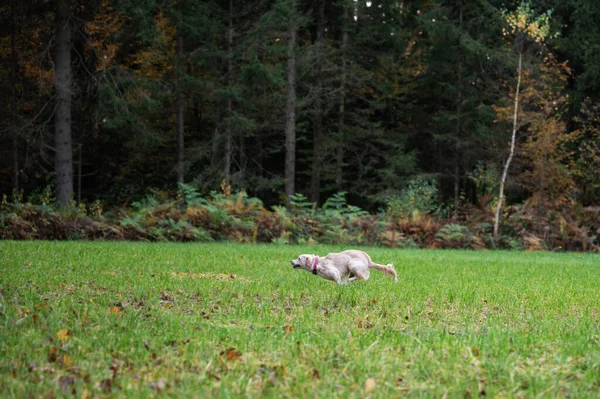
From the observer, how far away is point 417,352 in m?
4.37

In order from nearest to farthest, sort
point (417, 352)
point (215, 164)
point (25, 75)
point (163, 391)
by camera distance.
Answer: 1. point (163, 391)
2. point (417, 352)
3. point (25, 75)
4. point (215, 164)

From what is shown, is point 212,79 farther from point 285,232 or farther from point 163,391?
point 163,391

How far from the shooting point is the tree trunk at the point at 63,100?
19.1 meters

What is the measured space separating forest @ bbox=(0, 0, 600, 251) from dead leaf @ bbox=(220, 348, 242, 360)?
12.5 metres

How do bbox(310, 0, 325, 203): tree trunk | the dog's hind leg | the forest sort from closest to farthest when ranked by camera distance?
the dog's hind leg → the forest → bbox(310, 0, 325, 203): tree trunk

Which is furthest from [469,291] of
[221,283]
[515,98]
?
[515,98]

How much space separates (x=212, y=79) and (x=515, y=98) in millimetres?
12953

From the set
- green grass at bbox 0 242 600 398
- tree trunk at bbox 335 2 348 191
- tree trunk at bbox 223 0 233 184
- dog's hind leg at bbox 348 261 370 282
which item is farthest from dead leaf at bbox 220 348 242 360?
tree trunk at bbox 335 2 348 191

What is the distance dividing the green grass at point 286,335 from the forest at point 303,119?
944 centimetres

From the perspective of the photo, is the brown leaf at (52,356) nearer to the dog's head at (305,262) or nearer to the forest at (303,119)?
the dog's head at (305,262)

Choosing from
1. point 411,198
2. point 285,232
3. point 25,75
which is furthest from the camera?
point 25,75

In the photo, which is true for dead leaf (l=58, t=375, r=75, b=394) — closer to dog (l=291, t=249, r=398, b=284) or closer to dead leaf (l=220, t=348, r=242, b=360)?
dead leaf (l=220, t=348, r=242, b=360)

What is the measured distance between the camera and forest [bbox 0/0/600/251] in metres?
18.7

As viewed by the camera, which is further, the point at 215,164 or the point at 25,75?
the point at 215,164
